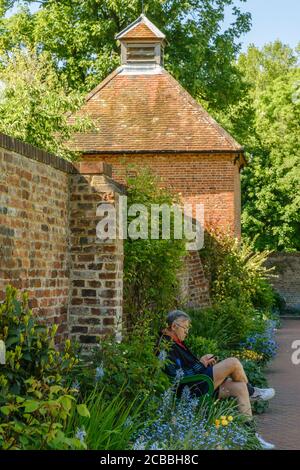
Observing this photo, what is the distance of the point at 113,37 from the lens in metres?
28.6

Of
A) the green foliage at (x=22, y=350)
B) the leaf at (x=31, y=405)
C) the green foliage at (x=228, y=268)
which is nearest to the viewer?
the leaf at (x=31, y=405)

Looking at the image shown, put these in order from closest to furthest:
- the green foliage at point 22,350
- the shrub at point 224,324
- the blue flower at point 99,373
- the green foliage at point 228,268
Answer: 1. the green foliage at point 22,350
2. the blue flower at point 99,373
3. the shrub at point 224,324
4. the green foliage at point 228,268

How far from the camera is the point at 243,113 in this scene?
32750 millimetres

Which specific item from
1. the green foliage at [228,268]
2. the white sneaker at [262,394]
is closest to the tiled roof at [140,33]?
the green foliage at [228,268]

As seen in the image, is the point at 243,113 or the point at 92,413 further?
the point at 243,113

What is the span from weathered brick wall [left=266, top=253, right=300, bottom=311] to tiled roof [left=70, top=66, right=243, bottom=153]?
13.5 metres

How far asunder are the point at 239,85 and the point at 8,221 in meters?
24.2

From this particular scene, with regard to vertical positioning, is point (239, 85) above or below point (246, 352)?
above

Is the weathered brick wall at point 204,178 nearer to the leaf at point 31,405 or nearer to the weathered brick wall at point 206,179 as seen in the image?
the weathered brick wall at point 206,179

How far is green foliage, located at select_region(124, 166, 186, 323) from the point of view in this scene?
9.66 m

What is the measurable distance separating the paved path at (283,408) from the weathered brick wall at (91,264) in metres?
1.95

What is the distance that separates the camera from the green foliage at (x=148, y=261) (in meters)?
9.66

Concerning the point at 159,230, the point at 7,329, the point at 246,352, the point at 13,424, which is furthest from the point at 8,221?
the point at 246,352
